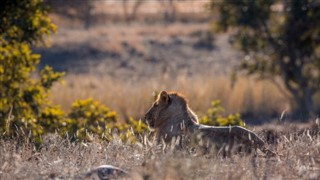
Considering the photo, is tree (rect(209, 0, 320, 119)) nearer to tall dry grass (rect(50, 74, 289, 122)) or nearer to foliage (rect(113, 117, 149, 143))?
tall dry grass (rect(50, 74, 289, 122))

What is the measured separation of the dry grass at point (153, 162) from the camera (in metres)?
6.91

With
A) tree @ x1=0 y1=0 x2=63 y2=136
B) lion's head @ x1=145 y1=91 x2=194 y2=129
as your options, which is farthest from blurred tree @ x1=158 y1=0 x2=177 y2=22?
lion's head @ x1=145 y1=91 x2=194 y2=129

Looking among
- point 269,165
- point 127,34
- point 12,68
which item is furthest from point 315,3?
point 127,34

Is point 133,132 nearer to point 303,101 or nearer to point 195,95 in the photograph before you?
point 195,95

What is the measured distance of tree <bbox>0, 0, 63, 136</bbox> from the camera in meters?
13.8

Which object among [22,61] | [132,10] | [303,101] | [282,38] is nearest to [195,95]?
[282,38]

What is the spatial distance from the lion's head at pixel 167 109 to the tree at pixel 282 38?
11191 millimetres

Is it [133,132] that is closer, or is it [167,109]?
[133,132]

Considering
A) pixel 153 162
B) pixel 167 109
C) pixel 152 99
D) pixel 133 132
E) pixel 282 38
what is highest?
pixel 282 38

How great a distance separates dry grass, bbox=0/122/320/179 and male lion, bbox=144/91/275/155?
0.35 m

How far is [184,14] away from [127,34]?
65.9ft

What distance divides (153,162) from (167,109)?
277 cm

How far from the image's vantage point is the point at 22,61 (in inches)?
563

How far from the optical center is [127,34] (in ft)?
145
